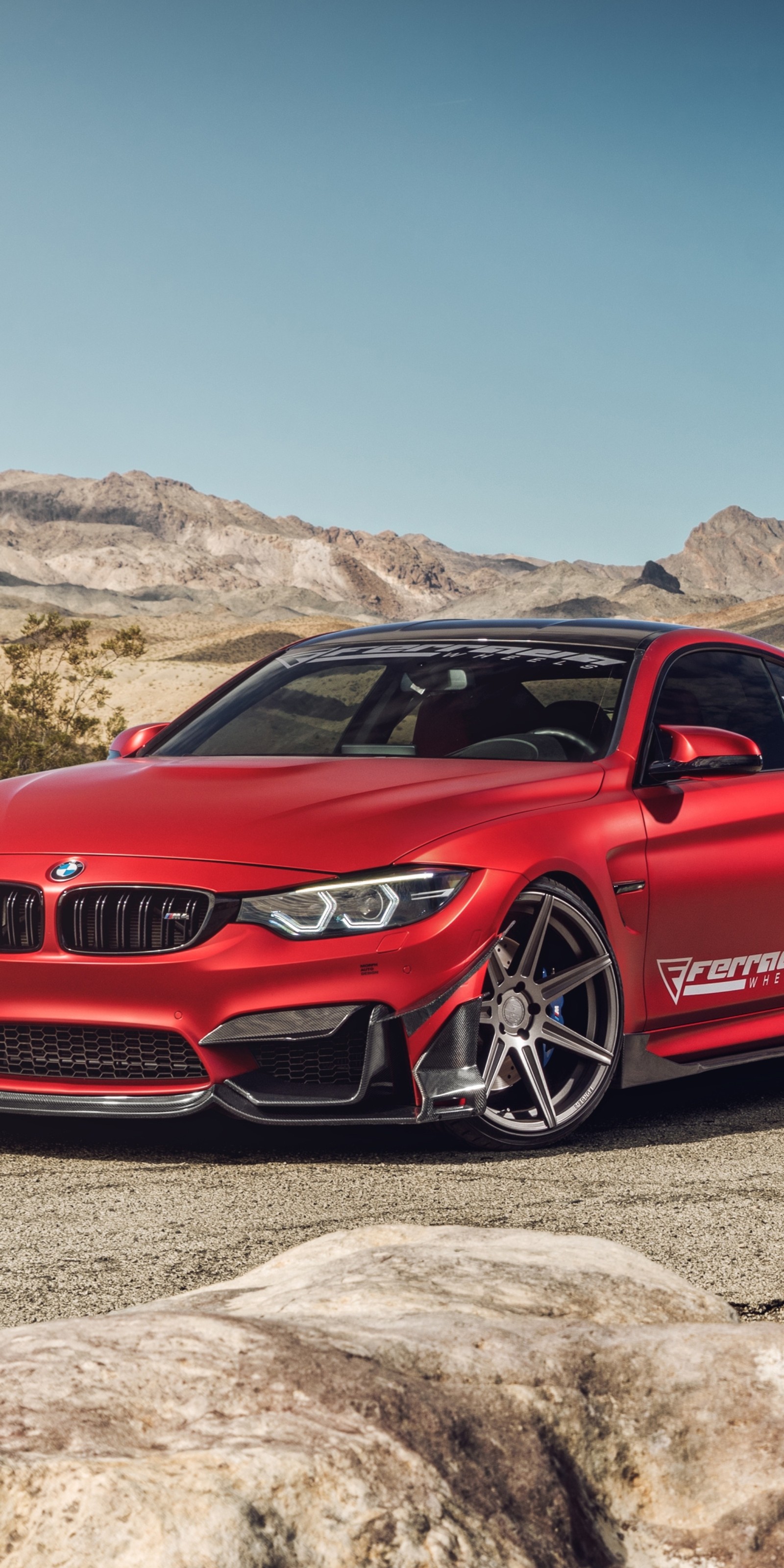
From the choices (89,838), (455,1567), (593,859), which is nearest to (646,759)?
(593,859)

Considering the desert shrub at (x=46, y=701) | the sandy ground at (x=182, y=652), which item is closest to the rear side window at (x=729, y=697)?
the desert shrub at (x=46, y=701)

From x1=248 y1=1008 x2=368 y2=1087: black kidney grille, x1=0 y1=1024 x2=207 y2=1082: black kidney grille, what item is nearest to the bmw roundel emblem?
x1=0 y1=1024 x2=207 y2=1082: black kidney grille

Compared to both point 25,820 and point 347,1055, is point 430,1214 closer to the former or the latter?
point 347,1055

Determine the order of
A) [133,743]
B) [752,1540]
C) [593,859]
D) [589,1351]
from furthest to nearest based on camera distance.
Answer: [133,743], [593,859], [589,1351], [752,1540]

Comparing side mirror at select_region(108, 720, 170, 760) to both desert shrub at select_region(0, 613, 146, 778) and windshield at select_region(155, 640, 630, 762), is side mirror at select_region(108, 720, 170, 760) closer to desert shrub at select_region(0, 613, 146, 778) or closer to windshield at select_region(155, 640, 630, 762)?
windshield at select_region(155, 640, 630, 762)

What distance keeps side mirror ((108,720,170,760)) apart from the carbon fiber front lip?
5.90 feet

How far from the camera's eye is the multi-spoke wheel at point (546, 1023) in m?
4.20

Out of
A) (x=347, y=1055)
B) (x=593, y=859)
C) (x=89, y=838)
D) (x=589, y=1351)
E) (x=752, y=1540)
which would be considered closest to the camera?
(x=752, y=1540)

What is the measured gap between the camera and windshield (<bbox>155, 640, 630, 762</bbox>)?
525cm

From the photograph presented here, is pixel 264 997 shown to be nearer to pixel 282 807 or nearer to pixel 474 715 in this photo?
pixel 282 807

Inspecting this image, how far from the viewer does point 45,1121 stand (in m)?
4.61

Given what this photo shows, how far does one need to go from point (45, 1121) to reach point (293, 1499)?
3.26 meters

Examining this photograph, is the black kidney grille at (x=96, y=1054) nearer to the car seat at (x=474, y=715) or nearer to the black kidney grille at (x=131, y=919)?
the black kidney grille at (x=131, y=919)

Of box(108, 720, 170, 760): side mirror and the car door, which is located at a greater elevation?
box(108, 720, 170, 760): side mirror
